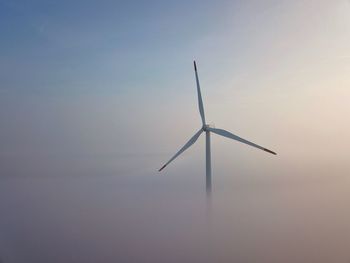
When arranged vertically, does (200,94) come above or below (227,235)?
above

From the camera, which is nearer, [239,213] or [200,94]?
[200,94]

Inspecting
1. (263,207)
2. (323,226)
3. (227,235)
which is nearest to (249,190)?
(263,207)

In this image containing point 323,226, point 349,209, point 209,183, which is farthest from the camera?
point 349,209

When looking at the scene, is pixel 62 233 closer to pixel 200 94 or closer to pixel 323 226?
pixel 200 94

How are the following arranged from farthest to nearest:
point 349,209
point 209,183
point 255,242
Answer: point 349,209
point 255,242
point 209,183

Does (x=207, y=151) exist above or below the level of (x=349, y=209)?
above

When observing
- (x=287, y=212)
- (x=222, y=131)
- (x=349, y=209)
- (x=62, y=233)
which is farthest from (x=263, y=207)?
(x=222, y=131)

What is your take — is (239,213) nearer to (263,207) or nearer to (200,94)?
(263,207)

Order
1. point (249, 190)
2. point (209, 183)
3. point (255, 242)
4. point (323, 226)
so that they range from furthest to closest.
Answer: point (249, 190) < point (323, 226) < point (255, 242) < point (209, 183)

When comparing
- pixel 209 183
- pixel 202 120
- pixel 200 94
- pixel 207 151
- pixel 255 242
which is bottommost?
pixel 255 242
